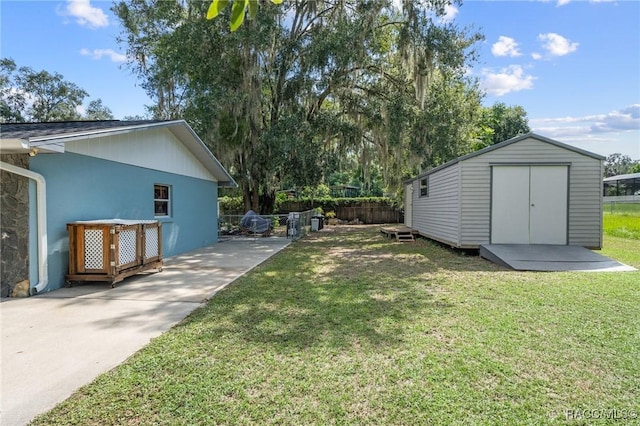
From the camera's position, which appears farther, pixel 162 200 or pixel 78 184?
pixel 162 200

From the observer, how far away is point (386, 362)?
115 inches

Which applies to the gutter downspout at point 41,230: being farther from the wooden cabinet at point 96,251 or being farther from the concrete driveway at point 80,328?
the wooden cabinet at point 96,251

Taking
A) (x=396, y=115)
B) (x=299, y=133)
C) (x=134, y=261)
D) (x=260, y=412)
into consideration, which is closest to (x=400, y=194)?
(x=396, y=115)

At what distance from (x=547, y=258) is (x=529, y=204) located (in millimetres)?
1678

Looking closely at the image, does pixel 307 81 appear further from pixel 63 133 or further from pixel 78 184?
pixel 63 133

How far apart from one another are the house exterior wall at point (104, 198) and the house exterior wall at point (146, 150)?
5.0 inches

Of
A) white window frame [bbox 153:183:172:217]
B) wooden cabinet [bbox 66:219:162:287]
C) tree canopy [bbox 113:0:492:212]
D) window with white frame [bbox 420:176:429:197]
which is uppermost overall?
tree canopy [bbox 113:0:492:212]

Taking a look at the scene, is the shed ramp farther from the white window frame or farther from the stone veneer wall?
the stone veneer wall

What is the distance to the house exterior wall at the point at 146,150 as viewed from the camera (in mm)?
6170

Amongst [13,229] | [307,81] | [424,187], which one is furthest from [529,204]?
[13,229]

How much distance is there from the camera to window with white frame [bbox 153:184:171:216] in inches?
339

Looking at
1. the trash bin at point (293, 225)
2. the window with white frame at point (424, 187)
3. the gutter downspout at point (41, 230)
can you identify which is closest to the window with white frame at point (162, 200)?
the gutter downspout at point (41, 230)

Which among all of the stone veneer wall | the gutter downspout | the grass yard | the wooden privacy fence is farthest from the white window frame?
the wooden privacy fence

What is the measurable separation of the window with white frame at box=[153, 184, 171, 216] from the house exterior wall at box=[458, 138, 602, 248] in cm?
780
